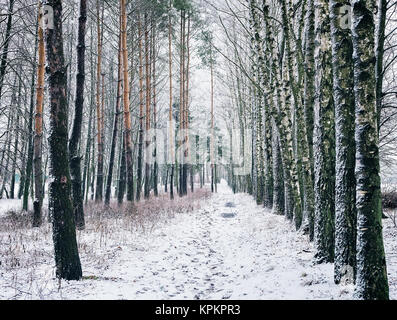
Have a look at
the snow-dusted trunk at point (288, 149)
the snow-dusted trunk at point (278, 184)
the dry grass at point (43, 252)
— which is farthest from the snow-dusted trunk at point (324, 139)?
the snow-dusted trunk at point (278, 184)

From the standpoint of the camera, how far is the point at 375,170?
9.62 feet

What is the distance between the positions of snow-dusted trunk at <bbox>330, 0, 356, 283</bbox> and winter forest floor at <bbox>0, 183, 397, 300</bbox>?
345 mm

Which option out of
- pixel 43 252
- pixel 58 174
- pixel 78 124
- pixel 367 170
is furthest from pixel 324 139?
pixel 78 124

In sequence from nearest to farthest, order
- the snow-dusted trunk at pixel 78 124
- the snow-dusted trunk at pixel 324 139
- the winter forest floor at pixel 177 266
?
1. the winter forest floor at pixel 177 266
2. the snow-dusted trunk at pixel 324 139
3. the snow-dusted trunk at pixel 78 124

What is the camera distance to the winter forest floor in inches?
150

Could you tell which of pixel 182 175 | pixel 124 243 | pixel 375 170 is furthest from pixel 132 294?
pixel 182 175

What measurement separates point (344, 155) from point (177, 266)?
3605mm

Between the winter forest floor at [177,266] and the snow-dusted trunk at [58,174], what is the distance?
1.00 ft

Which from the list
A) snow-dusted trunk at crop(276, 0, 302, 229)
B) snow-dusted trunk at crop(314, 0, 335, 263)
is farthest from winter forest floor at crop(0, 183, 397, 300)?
snow-dusted trunk at crop(276, 0, 302, 229)

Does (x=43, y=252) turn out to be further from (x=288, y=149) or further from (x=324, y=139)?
(x=288, y=149)

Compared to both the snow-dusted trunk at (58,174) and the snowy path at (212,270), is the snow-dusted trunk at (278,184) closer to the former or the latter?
the snowy path at (212,270)

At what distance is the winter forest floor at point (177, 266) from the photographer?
3.82 meters

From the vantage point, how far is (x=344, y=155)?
3.63m

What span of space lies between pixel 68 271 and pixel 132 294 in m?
1.02
